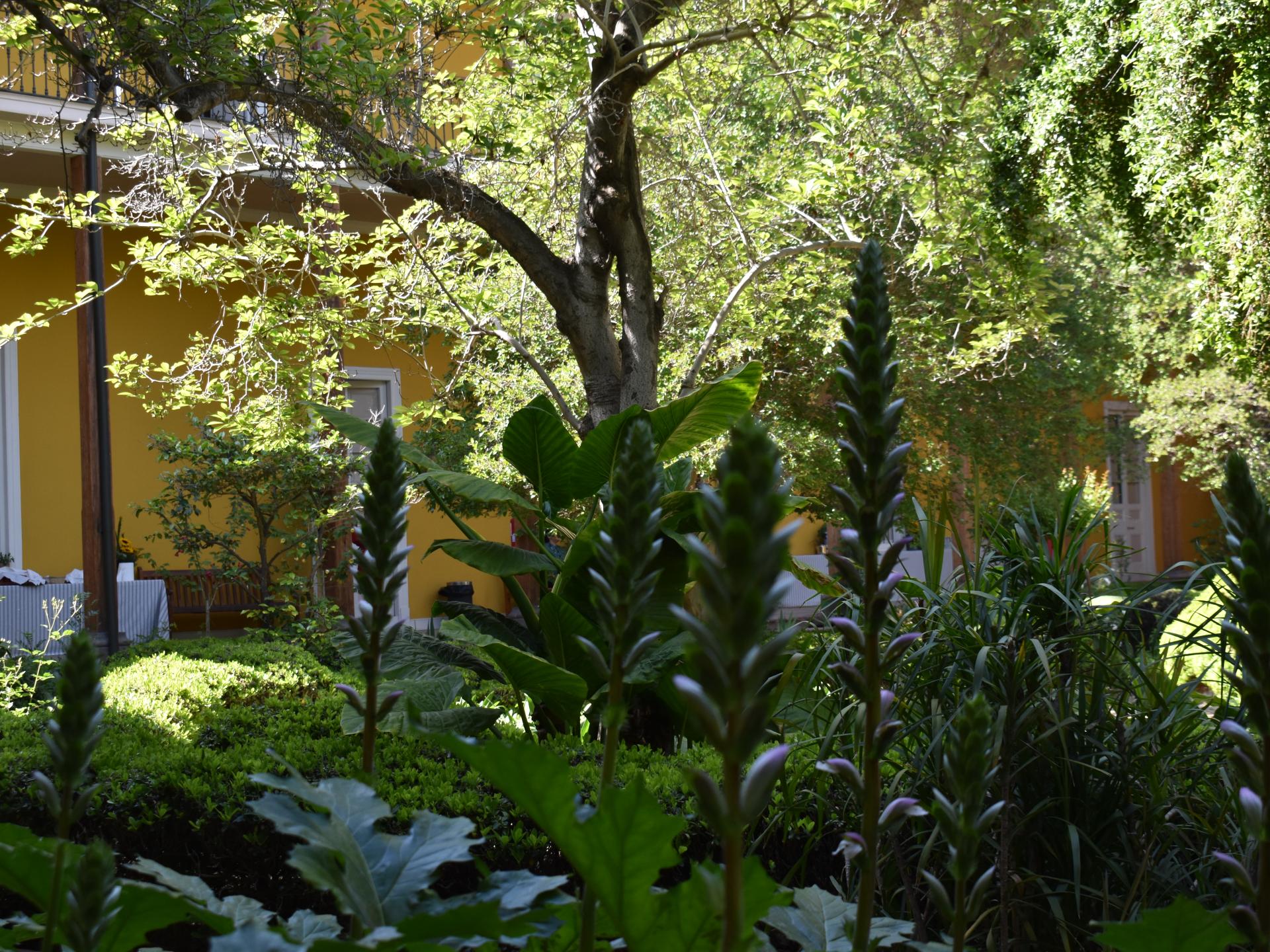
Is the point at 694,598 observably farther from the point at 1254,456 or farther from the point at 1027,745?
the point at 1254,456

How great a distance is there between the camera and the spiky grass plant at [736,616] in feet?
1.79

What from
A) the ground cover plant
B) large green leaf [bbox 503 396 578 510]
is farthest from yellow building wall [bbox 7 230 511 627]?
large green leaf [bbox 503 396 578 510]

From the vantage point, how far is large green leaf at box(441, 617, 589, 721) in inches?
162

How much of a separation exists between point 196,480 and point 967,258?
306 inches

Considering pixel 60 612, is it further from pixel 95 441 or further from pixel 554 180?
pixel 554 180

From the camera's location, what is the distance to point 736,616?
1.80ft

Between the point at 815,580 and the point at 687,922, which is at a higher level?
the point at 815,580

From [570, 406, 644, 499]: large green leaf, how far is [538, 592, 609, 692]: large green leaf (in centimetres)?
64

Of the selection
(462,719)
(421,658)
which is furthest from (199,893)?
(421,658)

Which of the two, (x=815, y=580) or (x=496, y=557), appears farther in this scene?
(x=496, y=557)

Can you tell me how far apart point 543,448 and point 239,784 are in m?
2.43

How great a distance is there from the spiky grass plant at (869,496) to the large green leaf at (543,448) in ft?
14.3

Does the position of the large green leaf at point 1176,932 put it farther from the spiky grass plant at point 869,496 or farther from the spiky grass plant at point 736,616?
the spiky grass plant at point 736,616

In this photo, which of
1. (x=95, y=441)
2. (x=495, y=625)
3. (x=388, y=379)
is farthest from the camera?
(x=388, y=379)
